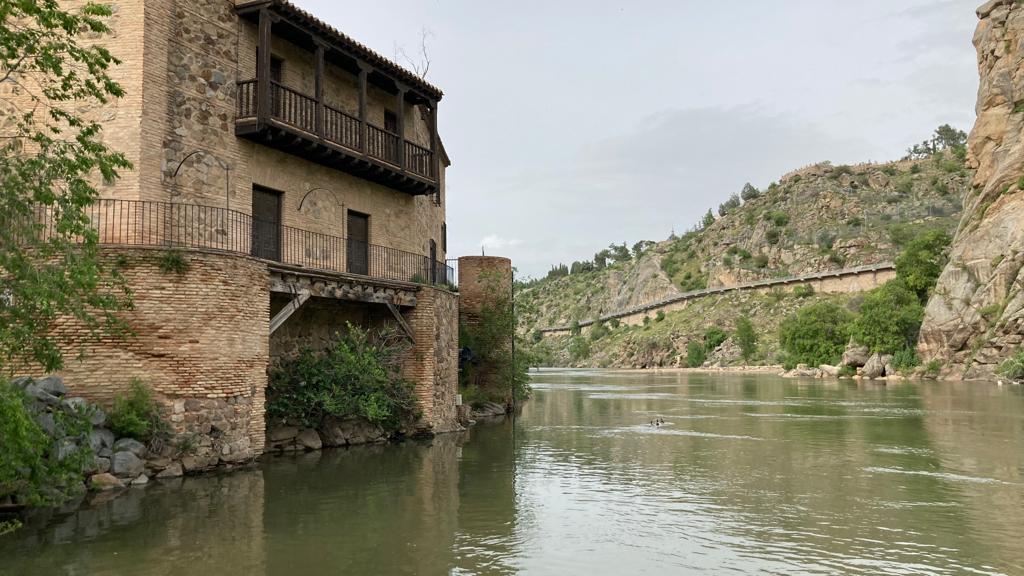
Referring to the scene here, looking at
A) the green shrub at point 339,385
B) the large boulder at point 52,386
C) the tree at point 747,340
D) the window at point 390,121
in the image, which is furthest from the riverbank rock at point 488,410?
the tree at point 747,340

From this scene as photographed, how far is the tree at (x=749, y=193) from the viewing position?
153 metres

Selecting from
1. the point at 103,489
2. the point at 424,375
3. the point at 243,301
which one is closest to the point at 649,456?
the point at 424,375

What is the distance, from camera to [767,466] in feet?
58.2

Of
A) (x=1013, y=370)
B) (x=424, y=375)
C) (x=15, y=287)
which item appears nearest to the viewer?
(x=15, y=287)

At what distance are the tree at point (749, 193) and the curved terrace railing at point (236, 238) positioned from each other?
13586 centimetres

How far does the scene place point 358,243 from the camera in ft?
76.4

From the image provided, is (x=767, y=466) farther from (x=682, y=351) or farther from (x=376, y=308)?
(x=682, y=351)

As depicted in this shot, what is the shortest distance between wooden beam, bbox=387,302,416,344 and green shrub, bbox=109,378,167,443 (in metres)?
7.60

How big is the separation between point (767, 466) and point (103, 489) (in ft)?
45.5

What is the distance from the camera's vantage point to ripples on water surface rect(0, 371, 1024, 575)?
9922 millimetres

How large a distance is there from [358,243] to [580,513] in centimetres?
1290

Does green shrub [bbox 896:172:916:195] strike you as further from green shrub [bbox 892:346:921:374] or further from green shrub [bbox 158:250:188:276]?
green shrub [bbox 158:250:188:276]

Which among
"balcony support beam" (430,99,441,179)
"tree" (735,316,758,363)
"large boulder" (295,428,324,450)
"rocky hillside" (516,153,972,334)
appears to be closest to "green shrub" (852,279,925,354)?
"tree" (735,316,758,363)

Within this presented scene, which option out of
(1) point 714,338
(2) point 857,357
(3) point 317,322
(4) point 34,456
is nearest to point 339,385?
(3) point 317,322
